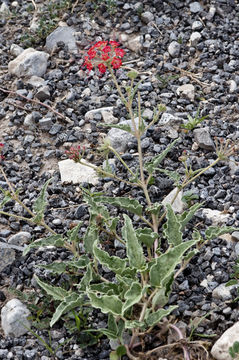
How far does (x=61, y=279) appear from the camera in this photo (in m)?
3.51

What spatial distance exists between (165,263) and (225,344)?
1.86 feet

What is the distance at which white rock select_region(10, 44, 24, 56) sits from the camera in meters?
5.57

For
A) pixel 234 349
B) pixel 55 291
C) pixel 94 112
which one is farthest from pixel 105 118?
pixel 234 349

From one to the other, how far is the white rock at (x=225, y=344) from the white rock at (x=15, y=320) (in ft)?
3.77

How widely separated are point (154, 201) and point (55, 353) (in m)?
1.37

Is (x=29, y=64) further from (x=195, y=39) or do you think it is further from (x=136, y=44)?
(x=195, y=39)

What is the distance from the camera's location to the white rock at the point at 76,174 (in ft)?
13.9

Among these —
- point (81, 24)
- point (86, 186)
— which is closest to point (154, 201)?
point (86, 186)

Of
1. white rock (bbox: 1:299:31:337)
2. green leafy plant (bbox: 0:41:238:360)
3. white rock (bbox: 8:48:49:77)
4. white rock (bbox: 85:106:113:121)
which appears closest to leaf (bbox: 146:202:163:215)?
green leafy plant (bbox: 0:41:238:360)

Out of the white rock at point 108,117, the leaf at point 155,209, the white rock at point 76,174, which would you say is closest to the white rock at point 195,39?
the white rock at point 108,117

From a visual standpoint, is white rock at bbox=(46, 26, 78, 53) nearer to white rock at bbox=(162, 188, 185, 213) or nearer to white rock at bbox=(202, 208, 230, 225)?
white rock at bbox=(162, 188, 185, 213)

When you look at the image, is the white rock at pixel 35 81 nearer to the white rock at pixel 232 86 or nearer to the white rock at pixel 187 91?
the white rock at pixel 187 91

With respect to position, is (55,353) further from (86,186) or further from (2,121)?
(2,121)

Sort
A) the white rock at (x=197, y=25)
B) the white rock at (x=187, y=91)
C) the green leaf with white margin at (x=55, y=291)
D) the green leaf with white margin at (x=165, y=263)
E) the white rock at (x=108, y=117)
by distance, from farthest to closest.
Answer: the white rock at (x=197, y=25), the white rock at (x=187, y=91), the white rock at (x=108, y=117), the green leaf with white margin at (x=55, y=291), the green leaf with white margin at (x=165, y=263)
